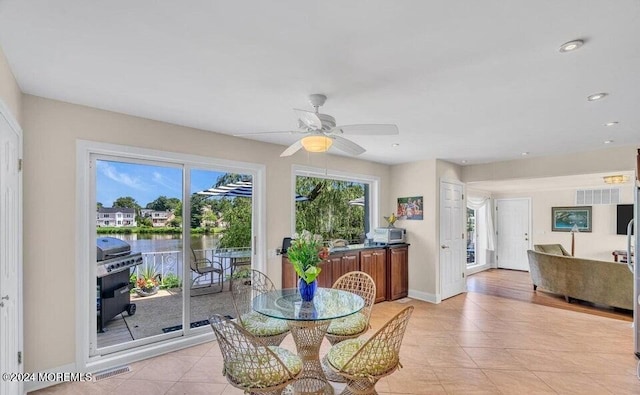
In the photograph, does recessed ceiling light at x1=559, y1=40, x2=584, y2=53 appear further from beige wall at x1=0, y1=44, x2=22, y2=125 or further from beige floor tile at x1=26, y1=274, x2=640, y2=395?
beige wall at x1=0, y1=44, x2=22, y2=125

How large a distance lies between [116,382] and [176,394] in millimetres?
635

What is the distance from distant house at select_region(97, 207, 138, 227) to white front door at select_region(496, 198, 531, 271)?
8869 millimetres

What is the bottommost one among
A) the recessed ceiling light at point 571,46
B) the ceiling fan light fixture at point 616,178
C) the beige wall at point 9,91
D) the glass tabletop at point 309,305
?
the glass tabletop at point 309,305

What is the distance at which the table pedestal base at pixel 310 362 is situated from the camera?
96.7 inches

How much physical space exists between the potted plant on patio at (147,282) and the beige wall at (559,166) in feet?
17.8

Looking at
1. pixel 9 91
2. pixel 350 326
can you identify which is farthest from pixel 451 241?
pixel 9 91

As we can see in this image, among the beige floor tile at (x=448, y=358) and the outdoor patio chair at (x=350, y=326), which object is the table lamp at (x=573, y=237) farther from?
the outdoor patio chair at (x=350, y=326)

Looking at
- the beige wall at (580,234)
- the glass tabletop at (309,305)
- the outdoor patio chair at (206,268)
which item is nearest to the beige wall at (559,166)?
the beige wall at (580,234)

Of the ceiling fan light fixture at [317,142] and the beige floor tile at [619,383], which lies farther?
the beige floor tile at [619,383]

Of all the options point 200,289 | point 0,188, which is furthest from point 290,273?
point 0,188

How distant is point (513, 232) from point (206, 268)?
26.7 ft

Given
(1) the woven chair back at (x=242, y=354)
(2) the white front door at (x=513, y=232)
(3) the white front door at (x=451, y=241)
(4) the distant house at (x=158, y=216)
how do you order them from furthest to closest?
1. (2) the white front door at (x=513, y=232)
2. (3) the white front door at (x=451, y=241)
3. (4) the distant house at (x=158, y=216)
4. (1) the woven chair back at (x=242, y=354)

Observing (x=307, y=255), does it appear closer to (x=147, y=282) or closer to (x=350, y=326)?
(x=350, y=326)

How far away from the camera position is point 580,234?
742 centimetres
